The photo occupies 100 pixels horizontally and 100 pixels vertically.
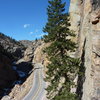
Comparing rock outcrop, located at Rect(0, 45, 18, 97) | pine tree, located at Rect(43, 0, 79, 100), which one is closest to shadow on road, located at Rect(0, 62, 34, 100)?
rock outcrop, located at Rect(0, 45, 18, 97)

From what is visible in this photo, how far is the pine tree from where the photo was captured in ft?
70.7

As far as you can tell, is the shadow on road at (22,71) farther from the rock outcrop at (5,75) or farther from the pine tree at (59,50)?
the pine tree at (59,50)

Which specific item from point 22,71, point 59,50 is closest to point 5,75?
point 22,71

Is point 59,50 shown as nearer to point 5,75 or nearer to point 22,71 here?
point 5,75

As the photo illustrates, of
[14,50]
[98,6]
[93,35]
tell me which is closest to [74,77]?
[93,35]

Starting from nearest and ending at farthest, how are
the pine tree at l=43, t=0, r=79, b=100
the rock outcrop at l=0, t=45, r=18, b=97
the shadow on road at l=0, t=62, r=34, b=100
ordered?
1. the pine tree at l=43, t=0, r=79, b=100
2. the rock outcrop at l=0, t=45, r=18, b=97
3. the shadow on road at l=0, t=62, r=34, b=100

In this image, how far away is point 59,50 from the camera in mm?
22938

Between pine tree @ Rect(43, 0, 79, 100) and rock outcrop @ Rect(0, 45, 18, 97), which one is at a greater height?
rock outcrop @ Rect(0, 45, 18, 97)

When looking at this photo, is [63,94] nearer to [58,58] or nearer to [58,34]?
[58,58]

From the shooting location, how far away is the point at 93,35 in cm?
1830

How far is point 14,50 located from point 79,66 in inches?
4567

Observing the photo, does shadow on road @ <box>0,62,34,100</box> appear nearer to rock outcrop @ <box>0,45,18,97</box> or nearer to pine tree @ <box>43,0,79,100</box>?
rock outcrop @ <box>0,45,18,97</box>

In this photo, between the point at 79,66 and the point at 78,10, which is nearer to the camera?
the point at 79,66

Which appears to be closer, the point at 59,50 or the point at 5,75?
the point at 59,50
